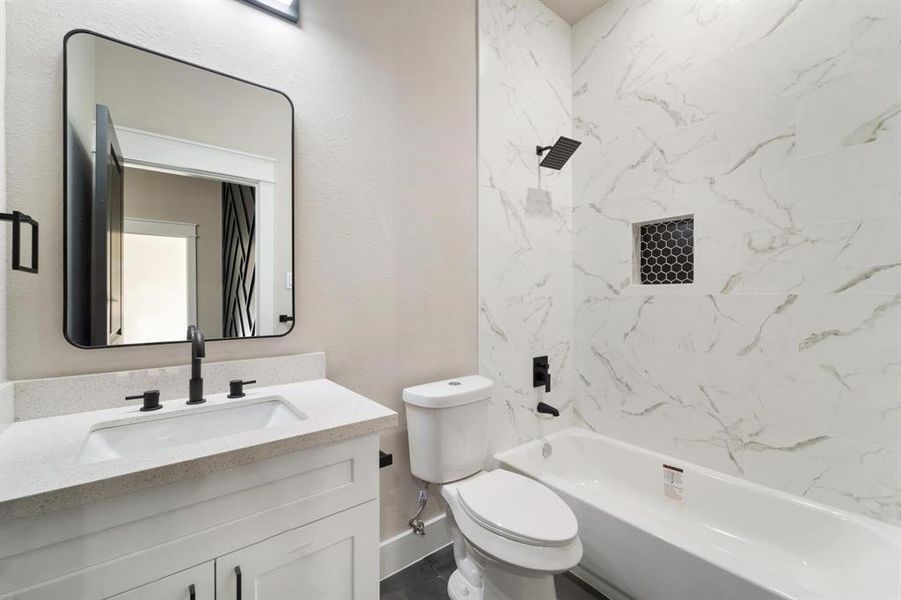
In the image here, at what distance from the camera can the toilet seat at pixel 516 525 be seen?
1.22m

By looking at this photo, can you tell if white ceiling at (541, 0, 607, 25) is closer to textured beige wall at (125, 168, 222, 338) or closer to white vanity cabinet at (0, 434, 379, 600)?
textured beige wall at (125, 168, 222, 338)

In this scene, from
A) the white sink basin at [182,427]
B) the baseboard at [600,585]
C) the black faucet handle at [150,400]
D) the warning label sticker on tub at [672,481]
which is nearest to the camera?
the white sink basin at [182,427]

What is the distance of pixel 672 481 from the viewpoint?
1905 mm

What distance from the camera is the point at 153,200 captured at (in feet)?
4.02

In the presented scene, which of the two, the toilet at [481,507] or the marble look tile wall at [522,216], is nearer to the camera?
the toilet at [481,507]

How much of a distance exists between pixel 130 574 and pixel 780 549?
2.20 m

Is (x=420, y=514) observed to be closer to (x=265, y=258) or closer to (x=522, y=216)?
(x=265, y=258)

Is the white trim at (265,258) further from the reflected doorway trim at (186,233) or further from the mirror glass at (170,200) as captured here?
the reflected doorway trim at (186,233)

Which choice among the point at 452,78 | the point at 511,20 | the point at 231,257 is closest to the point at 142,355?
the point at 231,257

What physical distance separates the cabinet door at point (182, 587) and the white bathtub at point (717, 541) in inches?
52.4

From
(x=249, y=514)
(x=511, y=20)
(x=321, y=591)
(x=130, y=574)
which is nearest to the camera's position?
(x=130, y=574)

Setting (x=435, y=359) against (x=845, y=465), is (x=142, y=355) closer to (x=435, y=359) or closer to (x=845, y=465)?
(x=435, y=359)

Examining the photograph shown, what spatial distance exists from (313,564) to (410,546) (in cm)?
95

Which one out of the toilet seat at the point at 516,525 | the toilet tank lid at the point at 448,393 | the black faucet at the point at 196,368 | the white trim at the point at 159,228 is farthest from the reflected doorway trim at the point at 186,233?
the toilet seat at the point at 516,525
